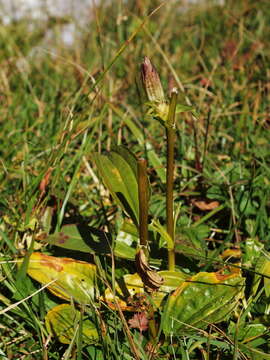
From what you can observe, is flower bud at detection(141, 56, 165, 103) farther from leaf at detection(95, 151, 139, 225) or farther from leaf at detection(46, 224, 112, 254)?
leaf at detection(46, 224, 112, 254)

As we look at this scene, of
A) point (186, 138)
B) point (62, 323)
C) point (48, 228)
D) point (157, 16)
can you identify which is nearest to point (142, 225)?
point (62, 323)

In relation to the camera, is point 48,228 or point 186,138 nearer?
point 48,228

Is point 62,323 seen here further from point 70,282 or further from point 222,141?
point 222,141

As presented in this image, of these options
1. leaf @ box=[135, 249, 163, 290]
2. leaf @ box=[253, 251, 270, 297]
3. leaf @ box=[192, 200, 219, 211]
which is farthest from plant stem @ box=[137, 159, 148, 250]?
leaf @ box=[192, 200, 219, 211]

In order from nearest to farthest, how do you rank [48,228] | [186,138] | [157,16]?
[48,228]
[186,138]
[157,16]

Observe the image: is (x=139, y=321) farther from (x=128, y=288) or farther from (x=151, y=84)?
(x=151, y=84)

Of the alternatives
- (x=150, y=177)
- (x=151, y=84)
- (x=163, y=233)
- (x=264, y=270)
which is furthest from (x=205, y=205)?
(x=151, y=84)
